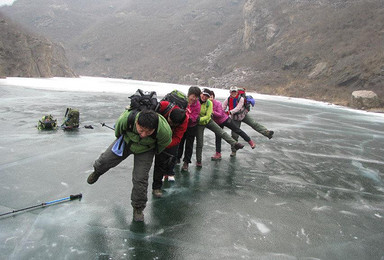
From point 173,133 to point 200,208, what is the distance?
1.15 meters

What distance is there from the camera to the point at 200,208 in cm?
423

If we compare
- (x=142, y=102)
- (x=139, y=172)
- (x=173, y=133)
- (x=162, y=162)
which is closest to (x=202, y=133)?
(x=173, y=133)

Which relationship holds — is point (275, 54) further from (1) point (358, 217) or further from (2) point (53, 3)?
(2) point (53, 3)

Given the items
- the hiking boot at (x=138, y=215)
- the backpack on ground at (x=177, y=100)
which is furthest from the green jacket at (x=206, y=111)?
the hiking boot at (x=138, y=215)

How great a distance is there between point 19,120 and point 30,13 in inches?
5085

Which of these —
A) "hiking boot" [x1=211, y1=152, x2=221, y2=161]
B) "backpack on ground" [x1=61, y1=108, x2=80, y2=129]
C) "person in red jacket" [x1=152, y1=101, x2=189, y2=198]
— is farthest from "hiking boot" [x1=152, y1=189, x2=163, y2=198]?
Answer: "backpack on ground" [x1=61, y1=108, x2=80, y2=129]

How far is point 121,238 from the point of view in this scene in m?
3.32

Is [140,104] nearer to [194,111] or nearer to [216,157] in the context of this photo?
[194,111]

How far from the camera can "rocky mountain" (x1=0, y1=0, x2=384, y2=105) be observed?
1490 inches

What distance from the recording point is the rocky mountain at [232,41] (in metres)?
37.8

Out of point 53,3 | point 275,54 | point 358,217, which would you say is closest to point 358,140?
point 358,217

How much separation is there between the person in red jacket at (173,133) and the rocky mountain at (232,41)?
2945 cm

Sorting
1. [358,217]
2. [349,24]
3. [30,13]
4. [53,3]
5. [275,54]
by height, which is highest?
[53,3]

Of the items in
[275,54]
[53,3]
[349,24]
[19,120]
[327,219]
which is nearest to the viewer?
[327,219]
